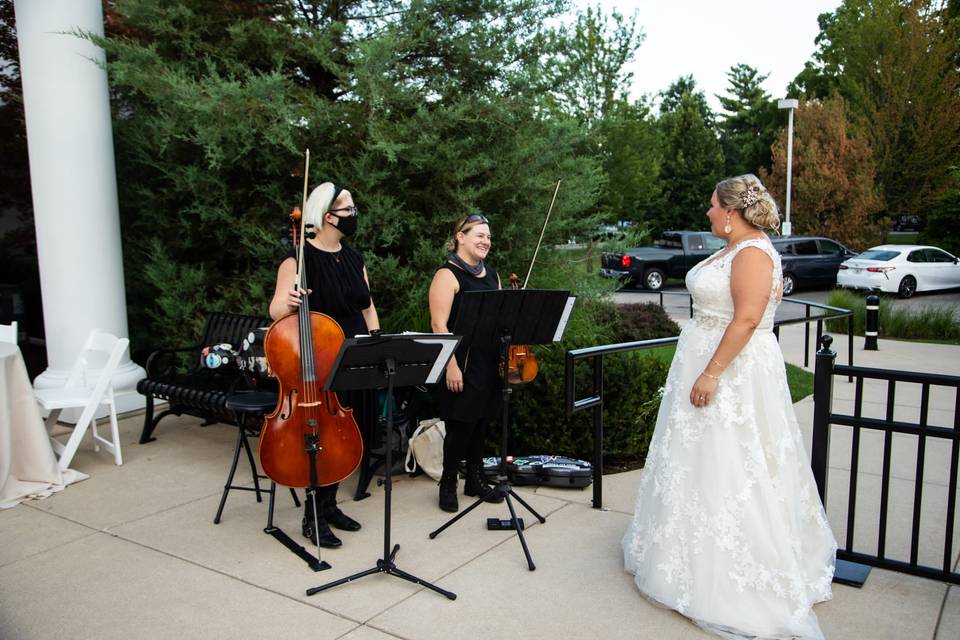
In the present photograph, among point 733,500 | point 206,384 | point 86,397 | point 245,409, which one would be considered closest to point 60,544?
point 245,409

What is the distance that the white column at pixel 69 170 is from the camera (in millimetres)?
6238

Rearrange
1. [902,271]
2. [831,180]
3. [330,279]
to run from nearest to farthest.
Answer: [330,279], [902,271], [831,180]

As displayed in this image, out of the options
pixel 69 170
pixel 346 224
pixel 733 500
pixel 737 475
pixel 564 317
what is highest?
pixel 69 170

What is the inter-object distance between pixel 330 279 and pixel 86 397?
2.56m

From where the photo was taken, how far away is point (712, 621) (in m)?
3.14

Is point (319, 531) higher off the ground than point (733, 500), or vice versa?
point (733, 500)

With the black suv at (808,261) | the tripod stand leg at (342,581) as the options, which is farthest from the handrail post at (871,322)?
the black suv at (808,261)

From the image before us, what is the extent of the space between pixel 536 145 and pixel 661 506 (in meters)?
4.07

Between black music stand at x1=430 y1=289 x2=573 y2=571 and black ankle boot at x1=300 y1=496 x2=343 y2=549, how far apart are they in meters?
0.55

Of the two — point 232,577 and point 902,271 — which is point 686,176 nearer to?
point 902,271

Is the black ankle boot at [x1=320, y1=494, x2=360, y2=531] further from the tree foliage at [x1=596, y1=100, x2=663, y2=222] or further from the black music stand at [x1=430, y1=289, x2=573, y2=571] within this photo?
the tree foliage at [x1=596, y1=100, x2=663, y2=222]

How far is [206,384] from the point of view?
5.83m

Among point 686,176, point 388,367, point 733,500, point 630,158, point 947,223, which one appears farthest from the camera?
point 686,176

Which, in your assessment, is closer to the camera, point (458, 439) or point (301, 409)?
point (301, 409)
